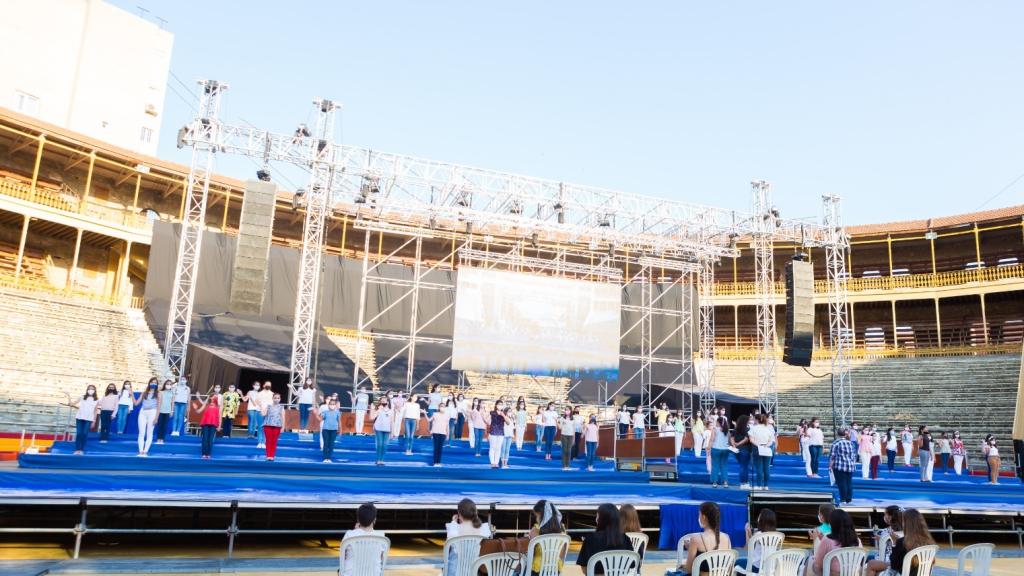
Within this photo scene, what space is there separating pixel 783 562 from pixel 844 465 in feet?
22.2

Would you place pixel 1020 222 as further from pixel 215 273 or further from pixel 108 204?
pixel 108 204

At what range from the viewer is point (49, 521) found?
32.8ft

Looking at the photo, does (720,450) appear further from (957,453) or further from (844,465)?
(957,453)

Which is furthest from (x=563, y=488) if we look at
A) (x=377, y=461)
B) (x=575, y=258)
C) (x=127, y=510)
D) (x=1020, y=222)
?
(x=1020, y=222)

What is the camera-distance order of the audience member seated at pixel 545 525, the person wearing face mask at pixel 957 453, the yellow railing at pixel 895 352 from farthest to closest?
the yellow railing at pixel 895 352 < the person wearing face mask at pixel 957 453 < the audience member seated at pixel 545 525

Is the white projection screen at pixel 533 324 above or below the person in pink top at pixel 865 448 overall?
above

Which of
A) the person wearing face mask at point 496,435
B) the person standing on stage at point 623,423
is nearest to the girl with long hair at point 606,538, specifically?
the person wearing face mask at point 496,435

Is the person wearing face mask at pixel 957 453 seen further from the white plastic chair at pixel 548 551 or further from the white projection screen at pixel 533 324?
the white plastic chair at pixel 548 551

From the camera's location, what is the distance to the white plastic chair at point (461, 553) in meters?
5.76

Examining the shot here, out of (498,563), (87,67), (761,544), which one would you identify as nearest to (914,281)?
(761,544)

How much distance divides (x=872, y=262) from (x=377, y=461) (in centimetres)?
2923

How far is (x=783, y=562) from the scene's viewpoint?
19.1ft

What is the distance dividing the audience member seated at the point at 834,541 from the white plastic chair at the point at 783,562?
0.10 metres

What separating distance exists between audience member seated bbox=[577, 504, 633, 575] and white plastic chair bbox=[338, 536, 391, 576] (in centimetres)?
150
